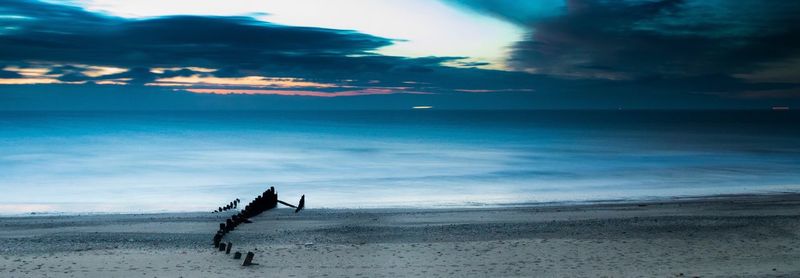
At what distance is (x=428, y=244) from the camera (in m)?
12.4

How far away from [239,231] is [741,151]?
155ft

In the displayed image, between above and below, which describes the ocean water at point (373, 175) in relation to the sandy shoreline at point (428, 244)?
above

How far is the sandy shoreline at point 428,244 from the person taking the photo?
10.3 metres

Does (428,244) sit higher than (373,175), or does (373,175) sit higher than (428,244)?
(373,175)

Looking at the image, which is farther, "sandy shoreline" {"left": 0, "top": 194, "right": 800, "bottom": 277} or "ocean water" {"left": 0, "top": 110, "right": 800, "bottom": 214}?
"ocean water" {"left": 0, "top": 110, "right": 800, "bottom": 214}

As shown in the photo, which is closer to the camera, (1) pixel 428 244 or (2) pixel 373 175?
(1) pixel 428 244

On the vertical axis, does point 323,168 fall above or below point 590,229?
above

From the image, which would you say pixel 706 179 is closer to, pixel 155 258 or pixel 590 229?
pixel 590 229

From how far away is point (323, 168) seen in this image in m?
40.8

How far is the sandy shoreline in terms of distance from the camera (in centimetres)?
1027

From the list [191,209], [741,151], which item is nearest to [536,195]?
[191,209]

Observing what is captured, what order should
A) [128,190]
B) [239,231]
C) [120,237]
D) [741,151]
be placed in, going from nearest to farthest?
1. [120,237]
2. [239,231]
3. [128,190]
4. [741,151]

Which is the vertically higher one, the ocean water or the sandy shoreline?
the ocean water

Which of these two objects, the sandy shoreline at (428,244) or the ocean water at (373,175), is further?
the ocean water at (373,175)
